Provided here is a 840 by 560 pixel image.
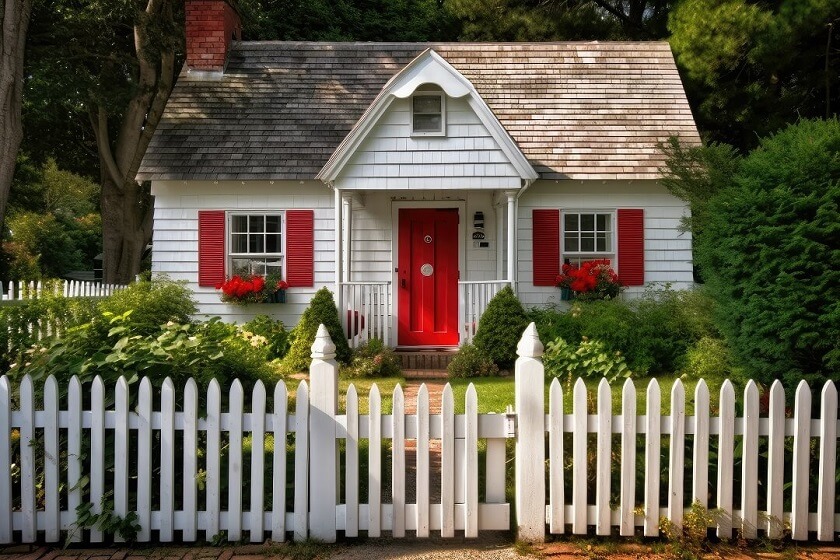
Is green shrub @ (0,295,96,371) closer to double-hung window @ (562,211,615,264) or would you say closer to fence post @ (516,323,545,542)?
fence post @ (516,323,545,542)

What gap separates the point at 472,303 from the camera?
11727mm

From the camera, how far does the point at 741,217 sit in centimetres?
520

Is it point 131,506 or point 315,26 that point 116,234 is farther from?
point 131,506

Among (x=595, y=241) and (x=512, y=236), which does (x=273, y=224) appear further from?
(x=595, y=241)

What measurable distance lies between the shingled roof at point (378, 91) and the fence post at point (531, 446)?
337 inches

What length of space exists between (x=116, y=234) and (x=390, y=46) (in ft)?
33.1

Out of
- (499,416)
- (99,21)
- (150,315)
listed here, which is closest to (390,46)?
(99,21)

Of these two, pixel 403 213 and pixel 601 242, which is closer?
pixel 403 213

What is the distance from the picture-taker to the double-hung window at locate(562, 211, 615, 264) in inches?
507

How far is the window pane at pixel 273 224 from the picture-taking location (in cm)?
1297

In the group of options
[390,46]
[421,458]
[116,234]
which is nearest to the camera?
[421,458]

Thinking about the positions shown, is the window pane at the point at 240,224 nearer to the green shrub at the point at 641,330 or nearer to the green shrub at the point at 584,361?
the green shrub at the point at 641,330

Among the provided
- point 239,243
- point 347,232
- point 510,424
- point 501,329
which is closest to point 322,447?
point 510,424

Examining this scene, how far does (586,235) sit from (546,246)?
80 cm
